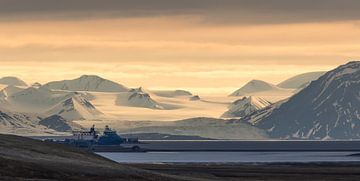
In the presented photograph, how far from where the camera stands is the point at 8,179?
100125 mm

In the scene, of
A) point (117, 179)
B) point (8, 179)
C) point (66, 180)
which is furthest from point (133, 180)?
point (8, 179)

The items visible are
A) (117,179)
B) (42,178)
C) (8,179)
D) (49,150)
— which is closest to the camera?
(8,179)

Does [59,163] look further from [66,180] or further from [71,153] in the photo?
[71,153]

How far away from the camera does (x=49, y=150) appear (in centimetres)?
13712

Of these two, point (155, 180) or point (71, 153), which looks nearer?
point (155, 180)

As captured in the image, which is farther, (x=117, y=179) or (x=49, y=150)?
(x=49, y=150)

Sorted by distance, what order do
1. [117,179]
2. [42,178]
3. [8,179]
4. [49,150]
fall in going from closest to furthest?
[8,179] < [42,178] < [117,179] < [49,150]

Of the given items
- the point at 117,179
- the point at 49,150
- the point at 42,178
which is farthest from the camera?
the point at 49,150

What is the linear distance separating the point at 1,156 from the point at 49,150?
23336 millimetres

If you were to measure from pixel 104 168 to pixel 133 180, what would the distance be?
257 inches

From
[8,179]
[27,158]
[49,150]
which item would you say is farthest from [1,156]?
[49,150]

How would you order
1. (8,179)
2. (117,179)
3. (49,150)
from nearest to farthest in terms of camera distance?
(8,179), (117,179), (49,150)

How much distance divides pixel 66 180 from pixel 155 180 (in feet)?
44.0

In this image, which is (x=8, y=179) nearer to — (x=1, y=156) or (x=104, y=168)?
(x=1, y=156)
